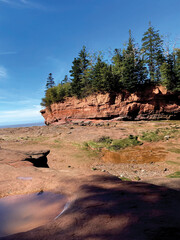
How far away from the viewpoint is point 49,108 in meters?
45.5

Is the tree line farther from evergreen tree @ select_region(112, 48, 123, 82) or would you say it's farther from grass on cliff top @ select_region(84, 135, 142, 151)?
grass on cliff top @ select_region(84, 135, 142, 151)

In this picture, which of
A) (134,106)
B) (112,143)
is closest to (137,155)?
(112,143)

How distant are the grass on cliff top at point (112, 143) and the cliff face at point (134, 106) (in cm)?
1528

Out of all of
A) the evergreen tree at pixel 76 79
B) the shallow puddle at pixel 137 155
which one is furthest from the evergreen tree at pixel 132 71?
the shallow puddle at pixel 137 155

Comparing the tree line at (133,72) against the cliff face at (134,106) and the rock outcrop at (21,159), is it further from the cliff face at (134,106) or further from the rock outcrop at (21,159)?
the rock outcrop at (21,159)

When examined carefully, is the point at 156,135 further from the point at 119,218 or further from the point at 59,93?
the point at 59,93

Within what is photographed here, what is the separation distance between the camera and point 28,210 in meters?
2.69

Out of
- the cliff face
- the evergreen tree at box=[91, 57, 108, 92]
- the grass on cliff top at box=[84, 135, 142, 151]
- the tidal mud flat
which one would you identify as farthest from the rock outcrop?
the evergreen tree at box=[91, 57, 108, 92]

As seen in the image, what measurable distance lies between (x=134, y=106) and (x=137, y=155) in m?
20.1

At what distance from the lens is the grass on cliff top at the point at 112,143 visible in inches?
558

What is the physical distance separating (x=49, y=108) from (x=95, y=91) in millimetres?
18374

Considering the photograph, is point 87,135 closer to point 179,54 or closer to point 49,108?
point 179,54

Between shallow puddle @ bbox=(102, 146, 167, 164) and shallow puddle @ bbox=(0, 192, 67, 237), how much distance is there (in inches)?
328

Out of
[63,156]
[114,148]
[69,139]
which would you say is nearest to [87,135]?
[69,139]
